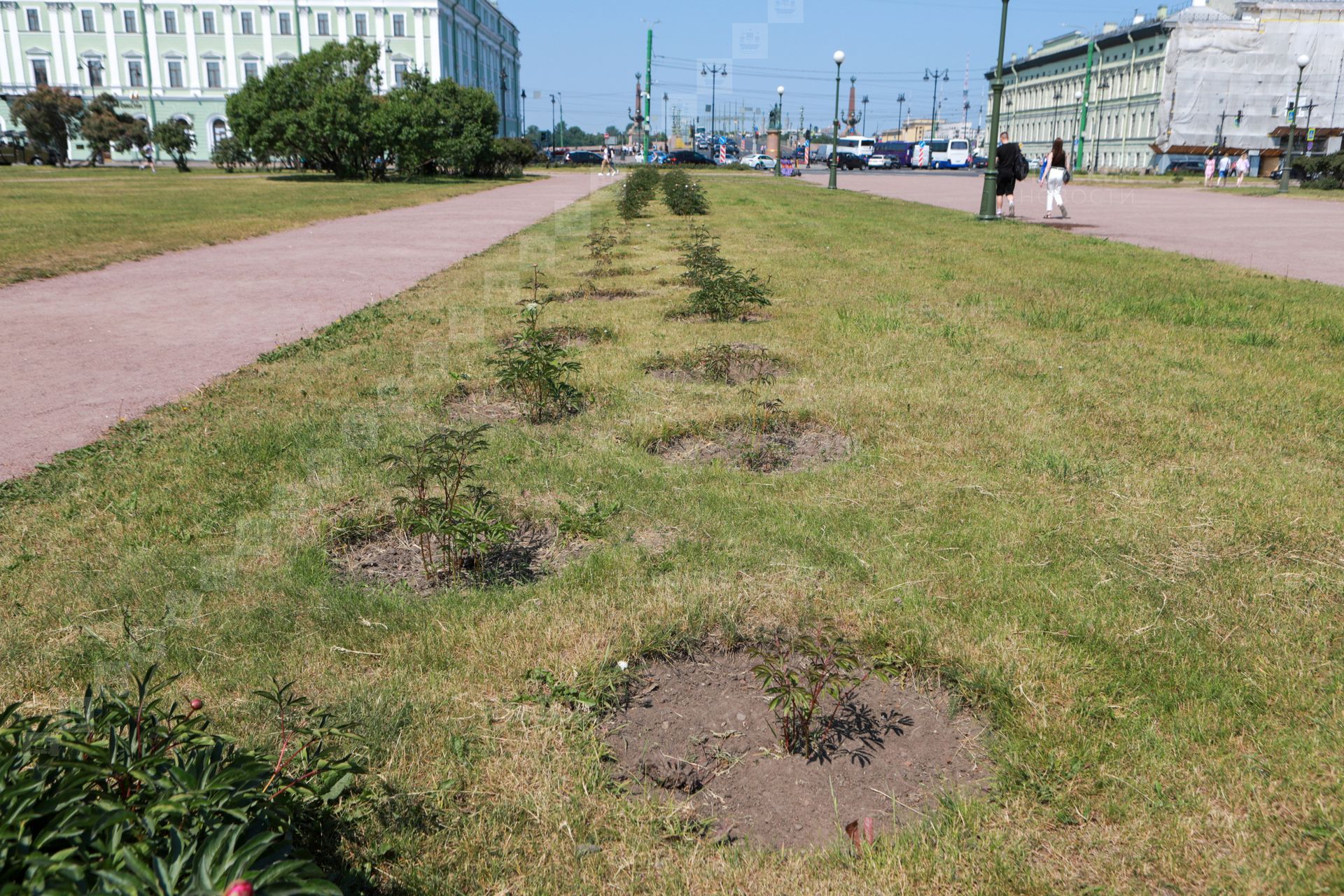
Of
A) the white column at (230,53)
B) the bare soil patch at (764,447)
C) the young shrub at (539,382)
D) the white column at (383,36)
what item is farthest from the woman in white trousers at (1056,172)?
the white column at (230,53)

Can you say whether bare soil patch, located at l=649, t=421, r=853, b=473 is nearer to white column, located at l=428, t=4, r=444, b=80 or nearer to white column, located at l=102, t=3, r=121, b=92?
white column, located at l=428, t=4, r=444, b=80

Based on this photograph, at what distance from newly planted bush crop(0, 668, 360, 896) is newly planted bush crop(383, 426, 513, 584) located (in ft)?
5.28

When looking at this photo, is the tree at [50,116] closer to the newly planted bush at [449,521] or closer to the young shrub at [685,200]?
the young shrub at [685,200]

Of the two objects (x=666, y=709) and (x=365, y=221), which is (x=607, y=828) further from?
(x=365, y=221)

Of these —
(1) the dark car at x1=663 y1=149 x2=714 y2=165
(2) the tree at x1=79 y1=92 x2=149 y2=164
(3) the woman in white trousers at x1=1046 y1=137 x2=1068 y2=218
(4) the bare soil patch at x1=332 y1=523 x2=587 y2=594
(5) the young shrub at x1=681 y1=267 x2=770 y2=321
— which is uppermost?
(2) the tree at x1=79 y1=92 x2=149 y2=164

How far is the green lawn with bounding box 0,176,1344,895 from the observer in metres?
2.24

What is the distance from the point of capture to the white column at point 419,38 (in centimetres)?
7975

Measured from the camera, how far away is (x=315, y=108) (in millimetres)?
39375

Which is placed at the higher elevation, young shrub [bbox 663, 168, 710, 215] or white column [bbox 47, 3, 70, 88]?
white column [bbox 47, 3, 70, 88]

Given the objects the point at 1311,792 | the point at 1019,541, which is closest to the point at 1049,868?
the point at 1311,792

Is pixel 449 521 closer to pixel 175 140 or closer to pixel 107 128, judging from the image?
pixel 175 140

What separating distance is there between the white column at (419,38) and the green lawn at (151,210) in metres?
40.6

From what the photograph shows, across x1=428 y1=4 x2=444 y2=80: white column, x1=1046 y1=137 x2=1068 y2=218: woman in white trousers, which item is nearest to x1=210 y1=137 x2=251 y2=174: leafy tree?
x1=428 y1=4 x2=444 y2=80: white column

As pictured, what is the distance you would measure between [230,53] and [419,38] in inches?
606
